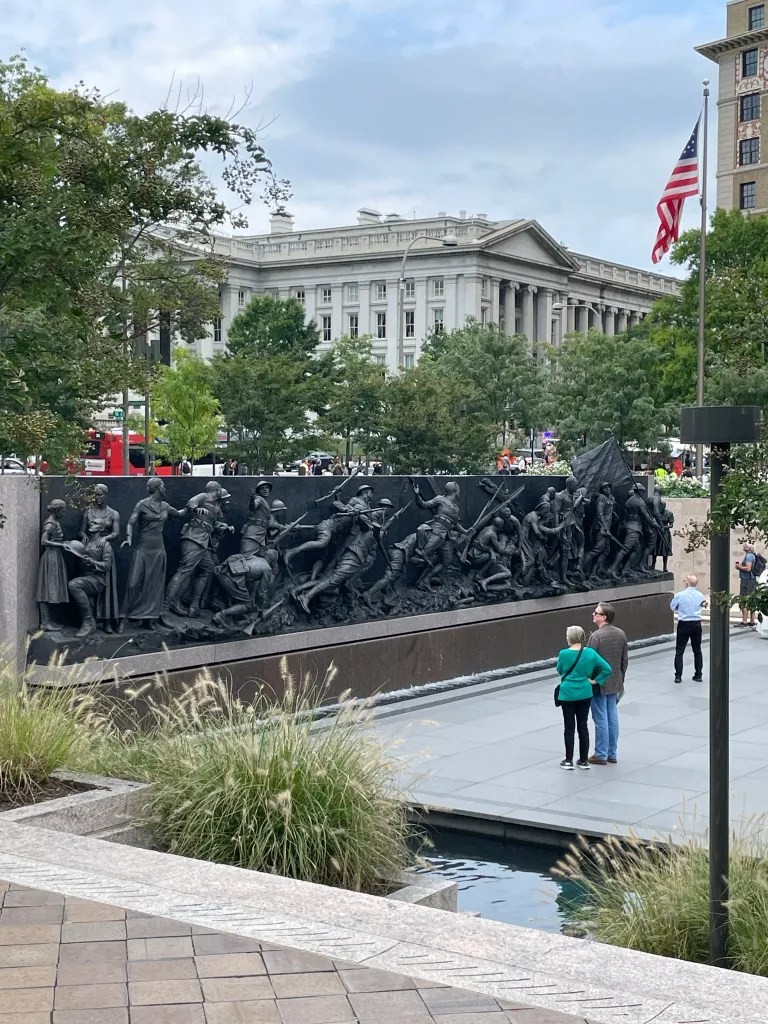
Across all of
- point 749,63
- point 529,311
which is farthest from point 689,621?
point 529,311

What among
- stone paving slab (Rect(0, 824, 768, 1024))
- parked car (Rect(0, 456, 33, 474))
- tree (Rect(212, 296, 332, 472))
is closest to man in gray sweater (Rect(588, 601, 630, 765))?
parked car (Rect(0, 456, 33, 474))

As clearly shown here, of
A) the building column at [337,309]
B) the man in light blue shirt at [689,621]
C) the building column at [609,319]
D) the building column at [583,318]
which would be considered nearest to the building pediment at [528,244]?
the building column at [583,318]

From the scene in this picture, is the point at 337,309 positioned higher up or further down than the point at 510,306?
higher up

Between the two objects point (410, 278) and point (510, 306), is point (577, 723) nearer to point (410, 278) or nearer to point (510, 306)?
point (410, 278)

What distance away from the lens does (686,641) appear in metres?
18.6

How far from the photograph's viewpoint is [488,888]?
9.60 meters

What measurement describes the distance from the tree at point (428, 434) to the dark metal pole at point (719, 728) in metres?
33.8

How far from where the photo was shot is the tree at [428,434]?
1629 inches

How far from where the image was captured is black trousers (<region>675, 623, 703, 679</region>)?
60.6 ft

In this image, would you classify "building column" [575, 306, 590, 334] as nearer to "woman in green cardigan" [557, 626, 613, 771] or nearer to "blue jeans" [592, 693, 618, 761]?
"blue jeans" [592, 693, 618, 761]

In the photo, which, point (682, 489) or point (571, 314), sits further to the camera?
point (571, 314)

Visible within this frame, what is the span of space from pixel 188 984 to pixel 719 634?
343cm

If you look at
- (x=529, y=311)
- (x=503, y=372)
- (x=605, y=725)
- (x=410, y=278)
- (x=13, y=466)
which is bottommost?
(x=605, y=725)

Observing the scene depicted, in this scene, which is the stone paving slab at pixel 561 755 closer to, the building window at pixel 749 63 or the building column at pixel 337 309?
the building window at pixel 749 63
